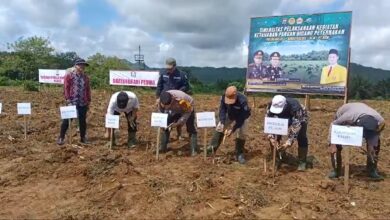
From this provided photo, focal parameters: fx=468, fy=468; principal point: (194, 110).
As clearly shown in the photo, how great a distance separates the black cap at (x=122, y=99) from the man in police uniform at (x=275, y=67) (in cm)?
725

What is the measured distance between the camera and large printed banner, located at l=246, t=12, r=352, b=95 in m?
13.4

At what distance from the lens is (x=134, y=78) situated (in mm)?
22172

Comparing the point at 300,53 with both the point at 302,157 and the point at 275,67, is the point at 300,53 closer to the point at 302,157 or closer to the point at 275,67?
the point at 275,67

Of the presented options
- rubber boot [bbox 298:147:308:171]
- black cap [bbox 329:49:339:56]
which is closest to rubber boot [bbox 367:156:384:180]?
rubber boot [bbox 298:147:308:171]

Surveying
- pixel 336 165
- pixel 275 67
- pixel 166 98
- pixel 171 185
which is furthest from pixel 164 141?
pixel 275 67

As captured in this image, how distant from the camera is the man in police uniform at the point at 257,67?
576 inches

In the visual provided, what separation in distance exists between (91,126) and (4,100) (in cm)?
663

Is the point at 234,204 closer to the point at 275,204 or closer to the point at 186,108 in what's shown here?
the point at 275,204

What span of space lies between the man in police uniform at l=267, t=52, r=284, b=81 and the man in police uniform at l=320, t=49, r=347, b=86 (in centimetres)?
136

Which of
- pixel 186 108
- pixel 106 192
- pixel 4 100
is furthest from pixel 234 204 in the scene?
pixel 4 100

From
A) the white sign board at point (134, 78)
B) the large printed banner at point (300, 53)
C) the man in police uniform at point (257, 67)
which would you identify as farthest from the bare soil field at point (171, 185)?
the white sign board at point (134, 78)

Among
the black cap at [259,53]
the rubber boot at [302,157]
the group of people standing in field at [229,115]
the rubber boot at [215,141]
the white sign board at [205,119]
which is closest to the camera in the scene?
the group of people standing in field at [229,115]

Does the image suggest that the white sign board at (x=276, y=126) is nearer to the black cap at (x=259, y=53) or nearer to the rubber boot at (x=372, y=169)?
the rubber boot at (x=372, y=169)

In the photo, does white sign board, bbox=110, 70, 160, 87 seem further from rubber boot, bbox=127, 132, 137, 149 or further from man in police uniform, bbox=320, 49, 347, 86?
rubber boot, bbox=127, 132, 137, 149
